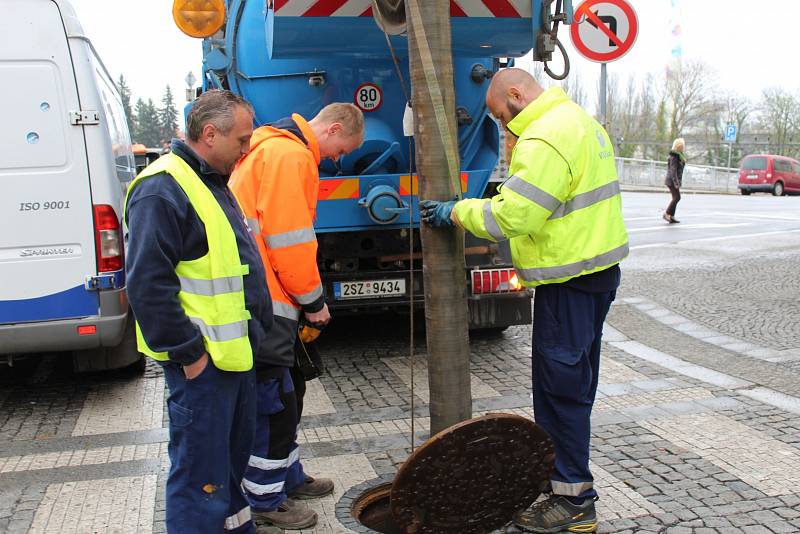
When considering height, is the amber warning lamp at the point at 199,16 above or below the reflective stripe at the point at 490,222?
above

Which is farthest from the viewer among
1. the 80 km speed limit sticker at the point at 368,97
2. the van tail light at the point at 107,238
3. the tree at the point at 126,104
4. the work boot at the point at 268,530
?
the tree at the point at 126,104

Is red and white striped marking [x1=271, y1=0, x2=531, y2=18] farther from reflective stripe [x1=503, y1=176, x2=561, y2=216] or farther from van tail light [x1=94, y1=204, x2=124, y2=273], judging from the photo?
reflective stripe [x1=503, y1=176, x2=561, y2=216]

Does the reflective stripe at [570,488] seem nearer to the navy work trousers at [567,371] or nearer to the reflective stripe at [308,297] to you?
the navy work trousers at [567,371]

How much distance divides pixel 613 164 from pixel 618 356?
3.21m

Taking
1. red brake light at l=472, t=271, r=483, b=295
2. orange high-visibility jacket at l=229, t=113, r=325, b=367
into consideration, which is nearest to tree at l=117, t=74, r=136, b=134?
red brake light at l=472, t=271, r=483, b=295

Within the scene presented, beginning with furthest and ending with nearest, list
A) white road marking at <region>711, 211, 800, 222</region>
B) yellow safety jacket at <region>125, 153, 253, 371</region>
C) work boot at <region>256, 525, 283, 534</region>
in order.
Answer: white road marking at <region>711, 211, 800, 222</region> < work boot at <region>256, 525, 283, 534</region> < yellow safety jacket at <region>125, 153, 253, 371</region>

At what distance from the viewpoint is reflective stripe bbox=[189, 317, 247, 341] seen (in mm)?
2613

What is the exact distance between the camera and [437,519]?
3.11 metres

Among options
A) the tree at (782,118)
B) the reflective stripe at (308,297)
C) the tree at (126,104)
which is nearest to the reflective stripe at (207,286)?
the reflective stripe at (308,297)

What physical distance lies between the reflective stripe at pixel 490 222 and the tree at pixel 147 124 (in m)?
56.8

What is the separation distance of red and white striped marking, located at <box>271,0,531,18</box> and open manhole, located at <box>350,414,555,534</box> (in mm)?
2643

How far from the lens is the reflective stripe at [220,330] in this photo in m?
2.61

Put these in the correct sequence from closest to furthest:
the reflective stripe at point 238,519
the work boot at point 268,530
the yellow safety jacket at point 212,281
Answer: the yellow safety jacket at point 212,281
the reflective stripe at point 238,519
the work boot at point 268,530

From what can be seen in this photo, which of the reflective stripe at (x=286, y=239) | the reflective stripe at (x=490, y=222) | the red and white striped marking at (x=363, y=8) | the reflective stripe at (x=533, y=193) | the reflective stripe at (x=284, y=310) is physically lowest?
the reflective stripe at (x=284, y=310)
